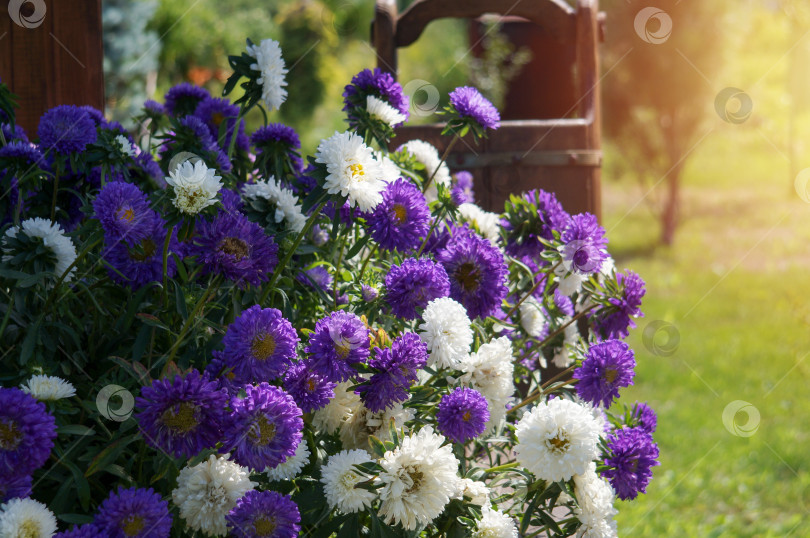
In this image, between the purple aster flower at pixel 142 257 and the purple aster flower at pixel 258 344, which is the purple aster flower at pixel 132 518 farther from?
the purple aster flower at pixel 142 257

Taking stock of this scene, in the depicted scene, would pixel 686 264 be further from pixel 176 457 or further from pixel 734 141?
pixel 176 457

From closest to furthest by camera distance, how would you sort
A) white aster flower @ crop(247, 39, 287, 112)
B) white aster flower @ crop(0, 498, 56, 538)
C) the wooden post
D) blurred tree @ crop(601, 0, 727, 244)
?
white aster flower @ crop(0, 498, 56, 538), white aster flower @ crop(247, 39, 287, 112), the wooden post, blurred tree @ crop(601, 0, 727, 244)

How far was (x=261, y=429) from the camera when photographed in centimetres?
100

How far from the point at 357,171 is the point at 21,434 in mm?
553

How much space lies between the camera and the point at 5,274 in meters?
1.15

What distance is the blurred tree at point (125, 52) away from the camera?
6004 millimetres

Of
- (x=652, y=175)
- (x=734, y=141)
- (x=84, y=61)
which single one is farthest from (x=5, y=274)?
(x=734, y=141)

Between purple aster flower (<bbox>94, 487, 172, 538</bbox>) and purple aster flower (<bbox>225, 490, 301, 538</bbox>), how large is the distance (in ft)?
0.29

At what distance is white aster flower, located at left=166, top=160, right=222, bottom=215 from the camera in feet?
3.43

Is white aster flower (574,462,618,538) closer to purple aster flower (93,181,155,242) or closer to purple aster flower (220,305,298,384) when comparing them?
purple aster flower (220,305,298,384)

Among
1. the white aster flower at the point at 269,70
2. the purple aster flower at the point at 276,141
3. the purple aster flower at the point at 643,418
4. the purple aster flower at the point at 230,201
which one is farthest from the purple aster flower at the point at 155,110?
the purple aster flower at the point at 643,418

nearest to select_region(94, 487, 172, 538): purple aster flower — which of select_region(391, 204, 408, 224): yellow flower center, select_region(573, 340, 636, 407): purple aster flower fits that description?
select_region(391, 204, 408, 224): yellow flower center

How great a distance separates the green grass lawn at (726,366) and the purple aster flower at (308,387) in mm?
1815

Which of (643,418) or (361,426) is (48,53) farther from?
(643,418)
